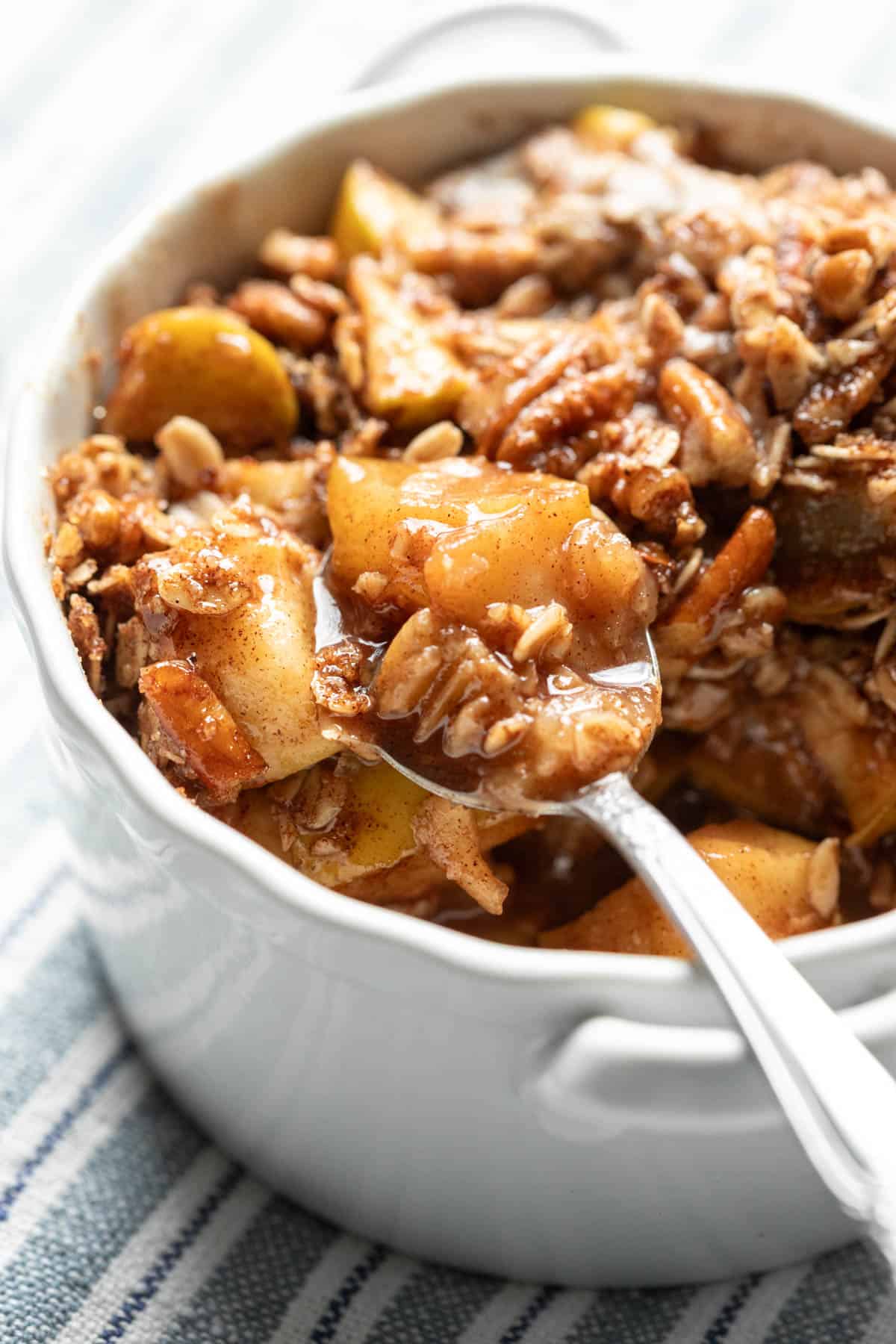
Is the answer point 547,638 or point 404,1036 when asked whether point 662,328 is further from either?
point 404,1036

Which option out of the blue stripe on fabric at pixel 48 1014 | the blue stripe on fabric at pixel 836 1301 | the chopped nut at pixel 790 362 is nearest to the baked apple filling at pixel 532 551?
the chopped nut at pixel 790 362

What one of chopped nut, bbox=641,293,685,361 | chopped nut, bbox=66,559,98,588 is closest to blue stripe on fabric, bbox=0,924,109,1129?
chopped nut, bbox=66,559,98,588

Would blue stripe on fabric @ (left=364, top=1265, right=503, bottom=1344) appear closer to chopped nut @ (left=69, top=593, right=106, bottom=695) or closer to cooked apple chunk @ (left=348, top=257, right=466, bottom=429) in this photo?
chopped nut @ (left=69, top=593, right=106, bottom=695)

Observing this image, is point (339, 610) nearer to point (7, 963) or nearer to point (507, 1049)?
point (507, 1049)

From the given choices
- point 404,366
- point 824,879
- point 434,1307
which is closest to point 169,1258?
point 434,1307

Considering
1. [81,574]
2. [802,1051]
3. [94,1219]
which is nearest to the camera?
[802,1051]
